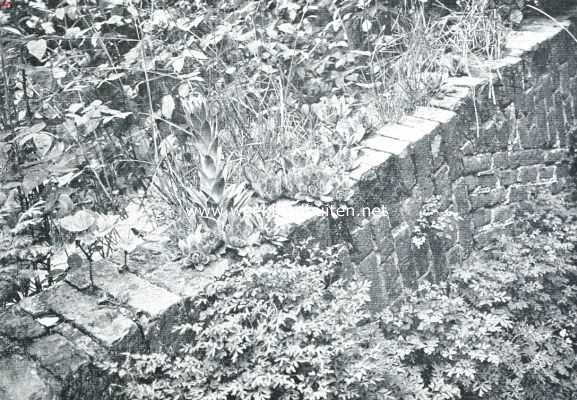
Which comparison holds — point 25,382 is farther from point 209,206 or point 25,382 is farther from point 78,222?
point 209,206

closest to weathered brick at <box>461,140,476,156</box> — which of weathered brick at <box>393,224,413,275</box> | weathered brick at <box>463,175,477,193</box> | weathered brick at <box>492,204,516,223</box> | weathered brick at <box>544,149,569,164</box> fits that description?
weathered brick at <box>463,175,477,193</box>

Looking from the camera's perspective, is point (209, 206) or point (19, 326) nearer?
point (19, 326)

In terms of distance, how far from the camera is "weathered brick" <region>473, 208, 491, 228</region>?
3850 mm

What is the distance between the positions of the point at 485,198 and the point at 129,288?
2624mm

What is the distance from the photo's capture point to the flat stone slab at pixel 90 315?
194 cm

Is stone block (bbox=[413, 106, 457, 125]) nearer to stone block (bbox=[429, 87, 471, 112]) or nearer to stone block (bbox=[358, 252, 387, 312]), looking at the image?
stone block (bbox=[429, 87, 471, 112])

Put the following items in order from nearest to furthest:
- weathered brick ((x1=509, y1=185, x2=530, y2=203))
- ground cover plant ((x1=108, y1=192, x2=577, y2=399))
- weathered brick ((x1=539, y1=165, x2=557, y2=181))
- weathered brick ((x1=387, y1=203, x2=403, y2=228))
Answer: ground cover plant ((x1=108, y1=192, x2=577, y2=399)), weathered brick ((x1=387, y1=203, x2=403, y2=228)), weathered brick ((x1=509, y1=185, x2=530, y2=203)), weathered brick ((x1=539, y1=165, x2=557, y2=181))

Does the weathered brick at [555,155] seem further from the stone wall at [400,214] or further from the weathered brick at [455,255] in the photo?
the weathered brick at [455,255]

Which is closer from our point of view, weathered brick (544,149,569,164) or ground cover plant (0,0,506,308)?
ground cover plant (0,0,506,308)

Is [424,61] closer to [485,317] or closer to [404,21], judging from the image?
[404,21]

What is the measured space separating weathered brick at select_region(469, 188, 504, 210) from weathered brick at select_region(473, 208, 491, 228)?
0.11ft

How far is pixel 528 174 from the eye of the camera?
430cm

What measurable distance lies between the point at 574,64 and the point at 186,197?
3711 mm

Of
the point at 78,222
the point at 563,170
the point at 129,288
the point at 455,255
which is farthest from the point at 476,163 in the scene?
the point at 78,222
